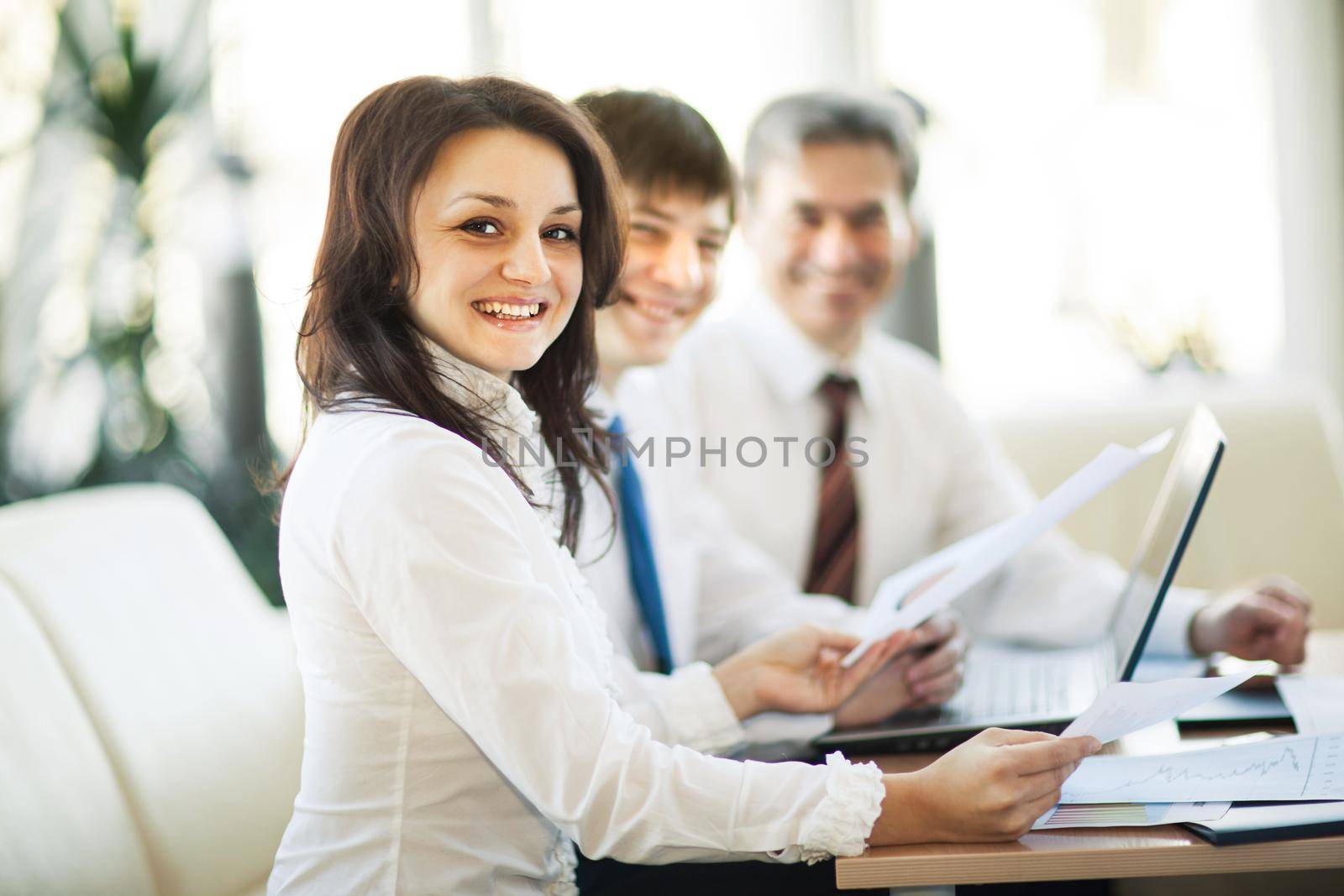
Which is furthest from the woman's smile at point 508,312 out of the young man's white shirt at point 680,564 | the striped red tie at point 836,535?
the striped red tie at point 836,535

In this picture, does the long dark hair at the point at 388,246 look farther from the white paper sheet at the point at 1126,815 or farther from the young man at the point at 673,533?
the white paper sheet at the point at 1126,815

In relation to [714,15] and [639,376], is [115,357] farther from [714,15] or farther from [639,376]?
[714,15]

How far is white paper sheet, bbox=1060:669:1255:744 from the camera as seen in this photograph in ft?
2.85

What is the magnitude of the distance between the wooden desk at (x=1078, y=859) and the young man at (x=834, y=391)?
104 centimetres

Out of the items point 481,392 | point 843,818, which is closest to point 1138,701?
point 843,818

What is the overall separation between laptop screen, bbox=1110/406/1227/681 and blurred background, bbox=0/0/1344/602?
1481 millimetres

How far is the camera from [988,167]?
3291 mm

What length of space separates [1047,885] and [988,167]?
2.49m

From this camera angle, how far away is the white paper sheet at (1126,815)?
872 mm

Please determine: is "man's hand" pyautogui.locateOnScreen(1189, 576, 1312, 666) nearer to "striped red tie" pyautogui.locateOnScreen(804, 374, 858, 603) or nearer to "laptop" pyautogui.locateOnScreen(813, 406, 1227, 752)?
"laptop" pyautogui.locateOnScreen(813, 406, 1227, 752)

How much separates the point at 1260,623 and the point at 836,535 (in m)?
0.73

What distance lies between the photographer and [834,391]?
79.1 inches

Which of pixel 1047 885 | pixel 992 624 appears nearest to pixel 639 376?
pixel 992 624

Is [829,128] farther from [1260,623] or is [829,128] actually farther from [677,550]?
[1260,623]
